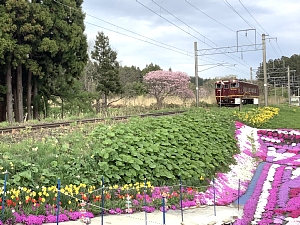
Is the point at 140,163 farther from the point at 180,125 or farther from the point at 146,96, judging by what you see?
the point at 146,96

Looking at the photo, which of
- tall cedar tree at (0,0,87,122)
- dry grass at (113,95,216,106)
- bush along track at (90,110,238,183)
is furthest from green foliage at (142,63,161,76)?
bush along track at (90,110,238,183)

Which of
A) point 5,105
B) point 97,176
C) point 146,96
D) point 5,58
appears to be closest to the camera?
point 97,176

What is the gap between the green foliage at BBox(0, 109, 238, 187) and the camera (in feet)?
19.9

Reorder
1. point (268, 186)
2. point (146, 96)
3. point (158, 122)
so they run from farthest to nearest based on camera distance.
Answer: point (146, 96)
point (158, 122)
point (268, 186)

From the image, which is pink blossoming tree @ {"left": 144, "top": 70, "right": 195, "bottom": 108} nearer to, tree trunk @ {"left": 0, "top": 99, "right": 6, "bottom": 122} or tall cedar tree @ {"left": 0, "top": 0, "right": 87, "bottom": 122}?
tall cedar tree @ {"left": 0, "top": 0, "right": 87, "bottom": 122}

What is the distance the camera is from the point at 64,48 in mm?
19219

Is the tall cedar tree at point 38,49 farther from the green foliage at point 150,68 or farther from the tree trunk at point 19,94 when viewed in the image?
the green foliage at point 150,68

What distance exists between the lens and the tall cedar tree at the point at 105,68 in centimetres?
2975

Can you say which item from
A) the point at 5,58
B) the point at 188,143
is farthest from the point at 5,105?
the point at 188,143

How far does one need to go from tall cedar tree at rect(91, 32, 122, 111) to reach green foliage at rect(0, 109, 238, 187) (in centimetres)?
1969

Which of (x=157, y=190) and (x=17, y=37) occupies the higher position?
(x=17, y=37)

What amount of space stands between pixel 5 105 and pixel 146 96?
14.6 m

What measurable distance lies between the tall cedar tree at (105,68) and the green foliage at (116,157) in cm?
1969

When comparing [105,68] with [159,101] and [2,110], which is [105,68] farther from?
[2,110]
